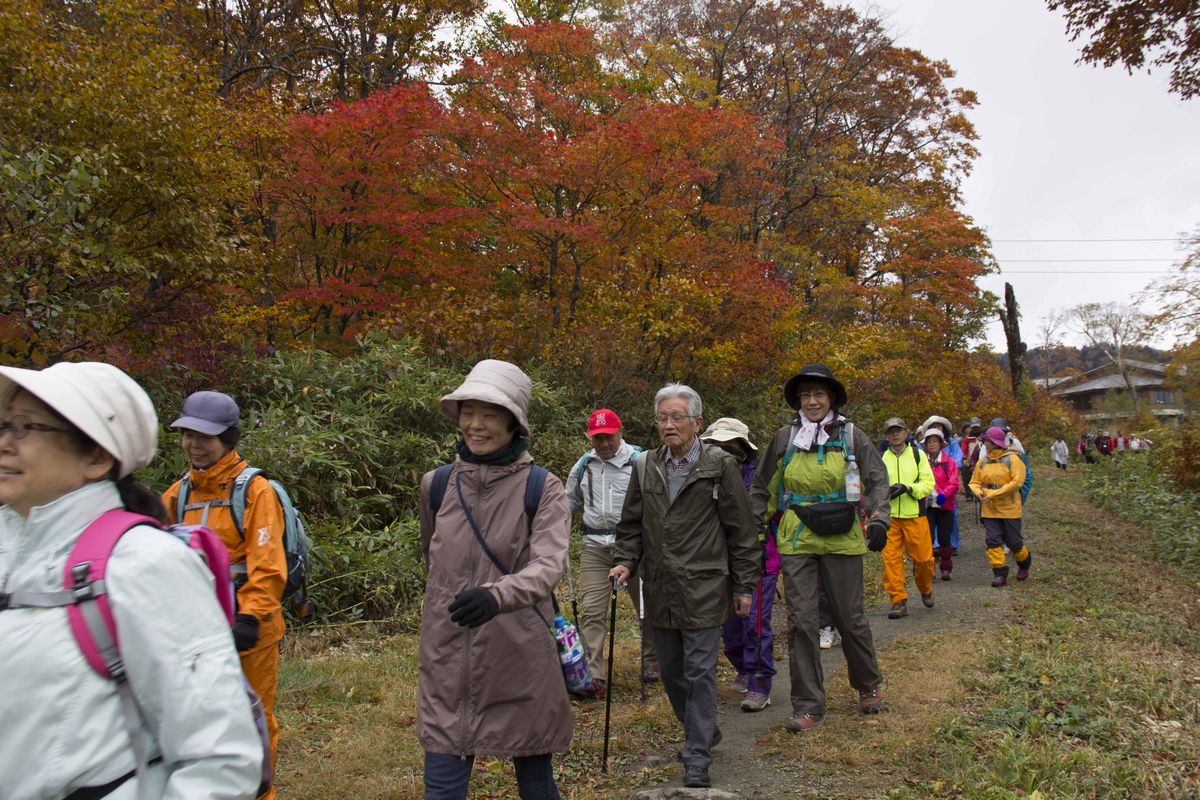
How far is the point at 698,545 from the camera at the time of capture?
4.73 metres

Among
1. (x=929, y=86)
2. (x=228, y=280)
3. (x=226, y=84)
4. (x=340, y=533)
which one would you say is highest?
(x=929, y=86)

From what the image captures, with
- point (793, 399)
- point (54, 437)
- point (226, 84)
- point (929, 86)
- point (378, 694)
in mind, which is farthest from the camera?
point (929, 86)

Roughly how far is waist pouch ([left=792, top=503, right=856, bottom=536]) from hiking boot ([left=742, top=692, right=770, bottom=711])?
133 cm

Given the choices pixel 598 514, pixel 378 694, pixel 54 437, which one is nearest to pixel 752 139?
pixel 598 514

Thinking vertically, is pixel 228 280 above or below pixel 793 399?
above

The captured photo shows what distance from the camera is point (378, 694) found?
6.17m

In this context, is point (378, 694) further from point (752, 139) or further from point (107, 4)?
point (752, 139)

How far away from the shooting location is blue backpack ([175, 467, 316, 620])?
3.53 meters

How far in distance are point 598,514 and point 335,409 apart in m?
5.64

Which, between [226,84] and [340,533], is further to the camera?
[226,84]

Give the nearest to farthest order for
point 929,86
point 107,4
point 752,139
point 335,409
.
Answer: point 107,4, point 335,409, point 752,139, point 929,86

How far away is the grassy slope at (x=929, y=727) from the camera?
430 cm

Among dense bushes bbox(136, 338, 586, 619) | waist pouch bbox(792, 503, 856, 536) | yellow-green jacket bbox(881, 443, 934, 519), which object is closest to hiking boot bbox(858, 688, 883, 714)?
waist pouch bbox(792, 503, 856, 536)

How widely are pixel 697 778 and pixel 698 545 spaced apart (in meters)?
1.16
